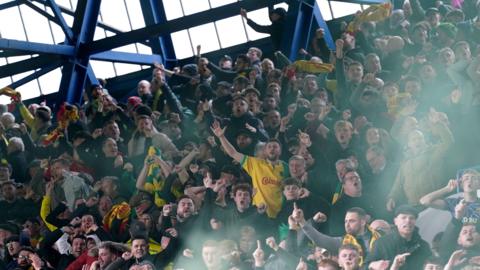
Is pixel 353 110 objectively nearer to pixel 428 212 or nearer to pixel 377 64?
pixel 377 64

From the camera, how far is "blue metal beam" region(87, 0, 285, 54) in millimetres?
20188

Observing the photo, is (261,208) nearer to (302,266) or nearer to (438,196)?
(302,266)

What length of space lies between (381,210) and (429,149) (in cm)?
122

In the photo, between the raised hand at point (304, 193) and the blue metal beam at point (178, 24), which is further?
the blue metal beam at point (178, 24)

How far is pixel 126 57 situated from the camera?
2419cm

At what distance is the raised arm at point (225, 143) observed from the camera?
14.1 meters

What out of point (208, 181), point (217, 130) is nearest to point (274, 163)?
point (208, 181)

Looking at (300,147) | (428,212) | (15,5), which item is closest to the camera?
(428,212)

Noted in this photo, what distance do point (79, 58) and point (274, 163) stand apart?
9805mm

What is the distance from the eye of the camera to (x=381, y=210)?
11.6 meters

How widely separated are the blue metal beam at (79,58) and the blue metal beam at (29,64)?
1.31ft

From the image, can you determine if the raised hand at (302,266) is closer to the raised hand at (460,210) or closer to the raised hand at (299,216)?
the raised hand at (299,216)

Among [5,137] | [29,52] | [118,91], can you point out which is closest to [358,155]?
[5,137]

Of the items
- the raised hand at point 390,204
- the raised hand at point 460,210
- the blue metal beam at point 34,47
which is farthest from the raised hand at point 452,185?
the blue metal beam at point 34,47
